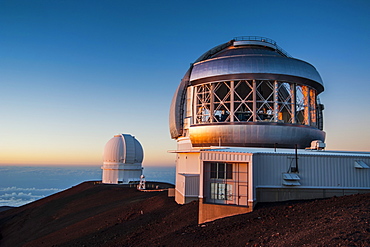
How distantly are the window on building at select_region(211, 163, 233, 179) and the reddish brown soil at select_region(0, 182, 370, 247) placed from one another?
2092 millimetres

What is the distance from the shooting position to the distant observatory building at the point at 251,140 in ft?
43.1

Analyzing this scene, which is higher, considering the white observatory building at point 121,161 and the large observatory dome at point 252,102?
the large observatory dome at point 252,102

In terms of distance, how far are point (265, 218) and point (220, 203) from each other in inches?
123

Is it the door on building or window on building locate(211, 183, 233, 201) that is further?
window on building locate(211, 183, 233, 201)

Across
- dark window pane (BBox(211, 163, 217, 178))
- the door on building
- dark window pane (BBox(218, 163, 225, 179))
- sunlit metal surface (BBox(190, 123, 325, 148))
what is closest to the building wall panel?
the door on building

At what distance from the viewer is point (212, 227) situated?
424 inches

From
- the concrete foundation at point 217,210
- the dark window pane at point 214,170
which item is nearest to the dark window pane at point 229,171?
the dark window pane at point 214,170

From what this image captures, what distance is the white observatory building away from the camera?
38438 millimetres

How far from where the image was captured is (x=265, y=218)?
34.0 ft

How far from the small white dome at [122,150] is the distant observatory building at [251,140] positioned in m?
15.8

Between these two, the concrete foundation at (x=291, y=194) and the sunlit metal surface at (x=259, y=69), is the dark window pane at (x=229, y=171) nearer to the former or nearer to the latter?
the concrete foundation at (x=291, y=194)

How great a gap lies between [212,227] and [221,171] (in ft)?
12.0

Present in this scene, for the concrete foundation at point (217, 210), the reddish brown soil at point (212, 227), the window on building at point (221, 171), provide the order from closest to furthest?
the reddish brown soil at point (212, 227) → the concrete foundation at point (217, 210) → the window on building at point (221, 171)

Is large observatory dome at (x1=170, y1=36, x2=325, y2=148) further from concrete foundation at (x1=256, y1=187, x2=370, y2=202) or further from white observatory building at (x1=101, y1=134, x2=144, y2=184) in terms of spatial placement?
white observatory building at (x1=101, y1=134, x2=144, y2=184)
